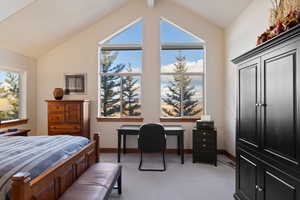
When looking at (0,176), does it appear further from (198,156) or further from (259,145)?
(198,156)

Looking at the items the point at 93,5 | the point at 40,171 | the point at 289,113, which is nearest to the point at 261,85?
the point at 289,113

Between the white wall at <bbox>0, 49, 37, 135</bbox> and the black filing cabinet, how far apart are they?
3.89 m

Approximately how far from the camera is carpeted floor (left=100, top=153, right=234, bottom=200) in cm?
244

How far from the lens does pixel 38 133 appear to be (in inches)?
180

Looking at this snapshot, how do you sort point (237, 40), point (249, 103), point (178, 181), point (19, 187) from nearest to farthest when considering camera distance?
point (19, 187)
point (249, 103)
point (178, 181)
point (237, 40)

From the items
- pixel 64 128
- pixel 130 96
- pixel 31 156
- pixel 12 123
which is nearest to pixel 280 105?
pixel 31 156

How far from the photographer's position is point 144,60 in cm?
442

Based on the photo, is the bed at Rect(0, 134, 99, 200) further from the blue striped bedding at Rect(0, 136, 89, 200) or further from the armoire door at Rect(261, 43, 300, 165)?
the armoire door at Rect(261, 43, 300, 165)

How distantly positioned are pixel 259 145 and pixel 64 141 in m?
2.18

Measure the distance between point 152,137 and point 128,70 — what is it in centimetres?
199

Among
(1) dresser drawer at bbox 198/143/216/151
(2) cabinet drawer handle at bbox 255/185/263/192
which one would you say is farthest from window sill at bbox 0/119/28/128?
(2) cabinet drawer handle at bbox 255/185/263/192

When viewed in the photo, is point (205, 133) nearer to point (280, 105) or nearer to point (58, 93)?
point (280, 105)

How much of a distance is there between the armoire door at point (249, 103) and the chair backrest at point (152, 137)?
57.4 inches

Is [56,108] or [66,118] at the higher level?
[56,108]
